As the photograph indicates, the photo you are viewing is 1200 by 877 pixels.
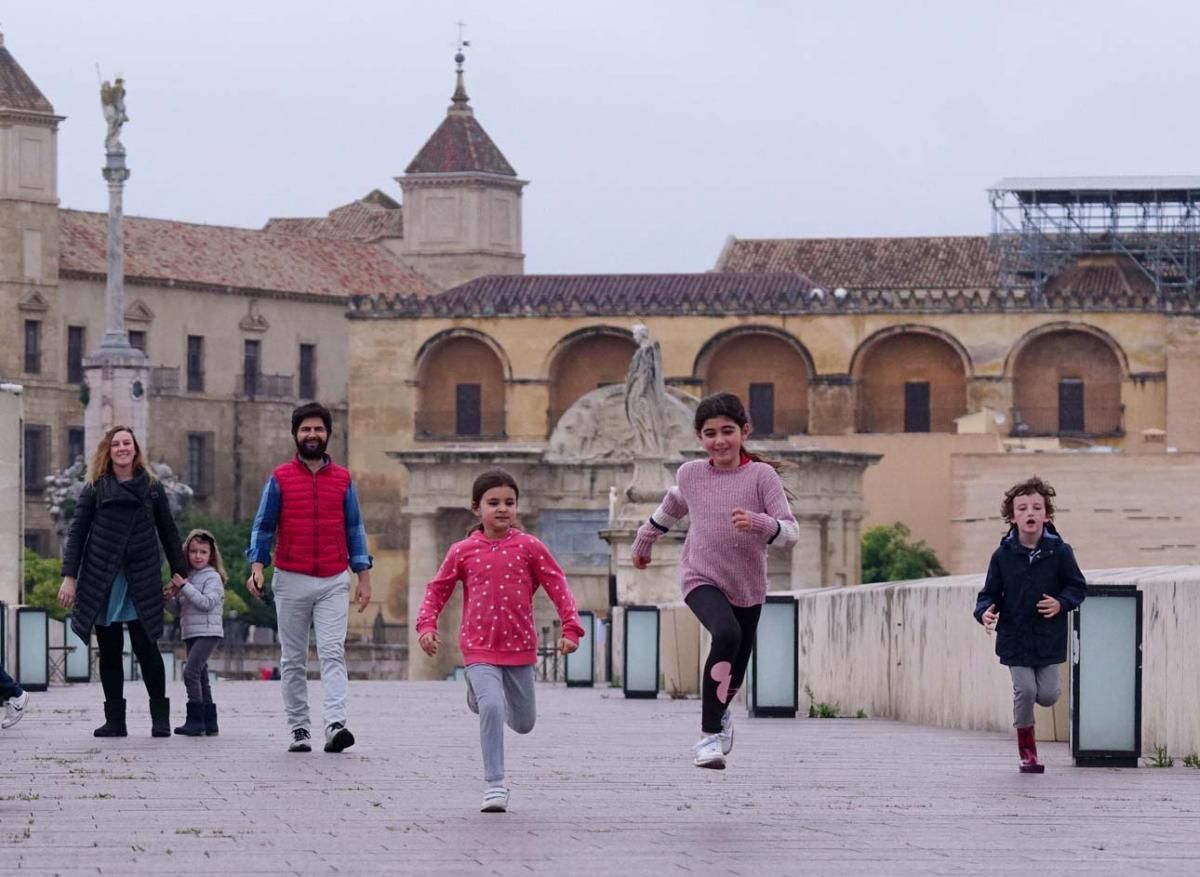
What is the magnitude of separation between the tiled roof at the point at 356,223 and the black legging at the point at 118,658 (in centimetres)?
10293

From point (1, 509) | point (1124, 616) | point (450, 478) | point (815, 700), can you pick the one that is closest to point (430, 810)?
point (1124, 616)

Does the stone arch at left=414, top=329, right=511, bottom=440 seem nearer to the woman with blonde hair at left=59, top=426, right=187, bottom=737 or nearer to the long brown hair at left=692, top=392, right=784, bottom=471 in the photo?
the woman with blonde hair at left=59, top=426, right=187, bottom=737

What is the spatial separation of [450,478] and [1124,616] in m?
66.4

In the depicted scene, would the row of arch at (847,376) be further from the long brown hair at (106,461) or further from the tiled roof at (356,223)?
the long brown hair at (106,461)

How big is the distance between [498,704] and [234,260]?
99735 millimetres

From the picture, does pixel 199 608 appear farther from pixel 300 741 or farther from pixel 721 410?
pixel 721 410

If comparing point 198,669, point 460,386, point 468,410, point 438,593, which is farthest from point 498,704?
point 460,386

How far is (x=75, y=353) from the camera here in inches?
4154

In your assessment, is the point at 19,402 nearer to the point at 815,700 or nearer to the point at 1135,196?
the point at 815,700

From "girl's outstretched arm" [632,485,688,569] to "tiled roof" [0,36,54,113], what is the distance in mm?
90391

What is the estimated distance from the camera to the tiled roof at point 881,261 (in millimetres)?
107625

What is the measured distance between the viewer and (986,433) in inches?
3553

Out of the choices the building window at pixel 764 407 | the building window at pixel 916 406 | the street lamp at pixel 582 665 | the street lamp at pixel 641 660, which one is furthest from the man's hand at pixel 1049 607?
the building window at pixel 764 407

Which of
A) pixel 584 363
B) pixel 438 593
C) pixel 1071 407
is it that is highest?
pixel 584 363
